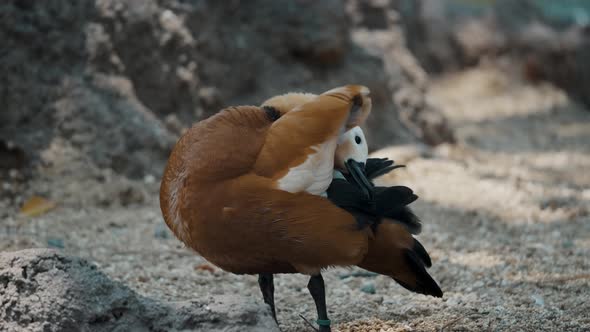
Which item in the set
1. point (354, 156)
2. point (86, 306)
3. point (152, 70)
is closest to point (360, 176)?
point (354, 156)

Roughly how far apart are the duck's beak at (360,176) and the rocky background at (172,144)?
60 centimetres

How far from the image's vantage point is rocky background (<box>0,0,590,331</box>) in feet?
9.21

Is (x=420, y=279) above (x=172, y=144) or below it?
above

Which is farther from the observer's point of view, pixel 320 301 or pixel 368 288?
pixel 368 288

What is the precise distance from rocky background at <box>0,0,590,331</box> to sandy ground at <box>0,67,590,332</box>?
0.02 m

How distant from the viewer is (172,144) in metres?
5.79

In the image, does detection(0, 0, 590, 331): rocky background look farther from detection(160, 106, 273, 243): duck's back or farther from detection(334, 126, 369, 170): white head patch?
detection(334, 126, 369, 170): white head patch

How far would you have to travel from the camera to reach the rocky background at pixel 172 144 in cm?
281

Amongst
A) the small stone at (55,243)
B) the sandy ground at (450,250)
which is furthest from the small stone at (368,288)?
the small stone at (55,243)

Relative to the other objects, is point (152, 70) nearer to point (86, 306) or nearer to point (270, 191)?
point (270, 191)

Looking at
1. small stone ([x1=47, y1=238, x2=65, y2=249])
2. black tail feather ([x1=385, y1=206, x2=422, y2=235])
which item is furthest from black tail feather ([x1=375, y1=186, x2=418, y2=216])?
small stone ([x1=47, y1=238, x2=65, y2=249])

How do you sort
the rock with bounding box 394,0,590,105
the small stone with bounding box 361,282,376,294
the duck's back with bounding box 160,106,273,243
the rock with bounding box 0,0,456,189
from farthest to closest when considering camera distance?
the rock with bounding box 394,0,590,105 < the rock with bounding box 0,0,456,189 < the small stone with bounding box 361,282,376,294 < the duck's back with bounding box 160,106,273,243

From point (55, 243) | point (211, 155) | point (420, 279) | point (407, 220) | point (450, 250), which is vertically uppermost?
point (211, 155)

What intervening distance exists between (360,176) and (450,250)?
1832 millimetres
